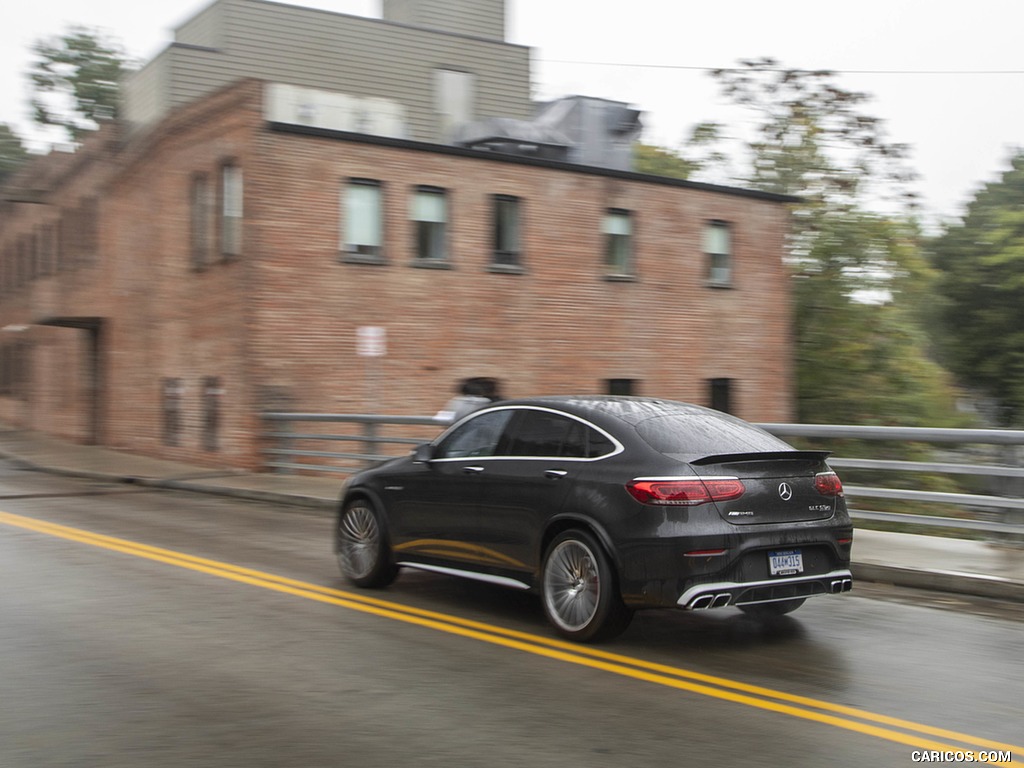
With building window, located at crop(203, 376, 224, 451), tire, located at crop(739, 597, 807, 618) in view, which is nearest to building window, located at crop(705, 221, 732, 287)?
building window, located at crop(203, 376, 224, 451)

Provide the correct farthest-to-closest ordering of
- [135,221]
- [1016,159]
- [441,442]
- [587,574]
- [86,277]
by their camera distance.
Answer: [1016,159] → [86,277] → [135,221] → [441,442] → [587,574]

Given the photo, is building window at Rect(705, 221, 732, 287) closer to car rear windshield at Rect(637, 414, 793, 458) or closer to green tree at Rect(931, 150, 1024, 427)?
green tree at Rect(931, 150, 1024, 427)

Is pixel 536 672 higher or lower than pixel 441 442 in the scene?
lower

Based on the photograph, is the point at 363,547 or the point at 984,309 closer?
the point at 363,547

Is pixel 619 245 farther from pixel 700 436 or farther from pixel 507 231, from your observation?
pixel 700 436

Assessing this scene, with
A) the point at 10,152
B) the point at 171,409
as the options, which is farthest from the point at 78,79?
the point at 171,409

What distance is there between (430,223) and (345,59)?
451 inches

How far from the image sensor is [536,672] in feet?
22.0

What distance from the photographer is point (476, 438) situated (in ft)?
28.6

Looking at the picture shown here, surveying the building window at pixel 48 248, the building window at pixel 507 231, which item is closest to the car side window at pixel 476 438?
the building window at pixel 507 231

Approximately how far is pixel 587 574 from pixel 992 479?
218 inches

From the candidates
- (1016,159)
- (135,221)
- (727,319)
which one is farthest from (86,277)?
(1016,159)

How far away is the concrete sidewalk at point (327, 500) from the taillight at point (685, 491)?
334 cm

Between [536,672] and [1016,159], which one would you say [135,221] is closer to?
[536,672]
